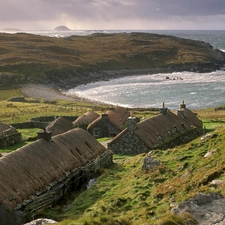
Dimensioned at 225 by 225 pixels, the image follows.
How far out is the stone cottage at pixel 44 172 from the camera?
69.8 ft

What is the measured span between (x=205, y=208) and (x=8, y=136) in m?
36.3

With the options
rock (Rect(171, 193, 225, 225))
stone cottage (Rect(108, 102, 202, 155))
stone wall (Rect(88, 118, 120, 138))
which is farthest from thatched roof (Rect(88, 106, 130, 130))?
rock (Rect(171, 193, 225, 225))

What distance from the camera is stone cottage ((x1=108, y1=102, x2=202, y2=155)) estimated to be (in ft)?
123

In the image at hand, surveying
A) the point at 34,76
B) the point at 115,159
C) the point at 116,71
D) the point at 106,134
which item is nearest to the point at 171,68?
the point at 116,71

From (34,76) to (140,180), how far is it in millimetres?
131911

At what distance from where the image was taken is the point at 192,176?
21391 mm

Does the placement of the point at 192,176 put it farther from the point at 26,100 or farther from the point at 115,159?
the point at 26,100

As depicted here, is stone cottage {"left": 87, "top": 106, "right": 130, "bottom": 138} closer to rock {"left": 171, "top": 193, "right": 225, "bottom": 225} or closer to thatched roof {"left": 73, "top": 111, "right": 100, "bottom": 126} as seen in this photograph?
thatched roof {"left": 73, "top": 111, "right": 100, "bottom": 126}

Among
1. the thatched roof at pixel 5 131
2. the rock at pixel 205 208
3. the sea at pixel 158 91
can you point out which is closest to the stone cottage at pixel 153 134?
the thatched roof at pixel 5 131

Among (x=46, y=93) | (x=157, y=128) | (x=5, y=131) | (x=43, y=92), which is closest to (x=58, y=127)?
(x=5, y=131)

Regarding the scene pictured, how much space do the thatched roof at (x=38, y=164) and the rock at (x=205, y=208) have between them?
10283mm

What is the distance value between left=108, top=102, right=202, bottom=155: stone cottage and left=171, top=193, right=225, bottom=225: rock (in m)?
21.6

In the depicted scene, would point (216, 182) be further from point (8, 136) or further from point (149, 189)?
point (8, 136)

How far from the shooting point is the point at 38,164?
2523 cm
